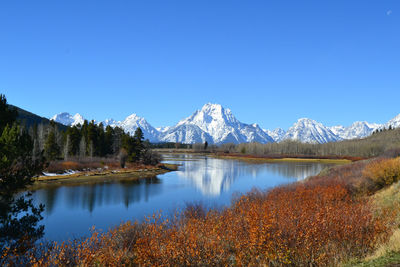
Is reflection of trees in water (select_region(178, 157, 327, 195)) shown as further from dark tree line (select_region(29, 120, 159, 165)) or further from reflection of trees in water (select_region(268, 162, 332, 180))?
dark tree line (select_region(29, 120, 159, 165))

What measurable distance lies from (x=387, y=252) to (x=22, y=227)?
1646 cm

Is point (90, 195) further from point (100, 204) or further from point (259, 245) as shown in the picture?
point (259, 245)

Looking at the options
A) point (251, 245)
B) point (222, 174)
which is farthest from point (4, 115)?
point (222, 174)

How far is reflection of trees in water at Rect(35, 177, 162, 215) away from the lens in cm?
3709

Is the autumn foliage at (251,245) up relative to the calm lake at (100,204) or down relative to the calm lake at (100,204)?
up

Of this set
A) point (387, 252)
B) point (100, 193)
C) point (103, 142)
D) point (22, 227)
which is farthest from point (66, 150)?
point (387, 252)

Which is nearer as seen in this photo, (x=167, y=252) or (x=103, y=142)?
(x=167, y=252)

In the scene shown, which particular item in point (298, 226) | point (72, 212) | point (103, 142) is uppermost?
point (103, 142)

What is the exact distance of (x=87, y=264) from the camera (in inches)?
460

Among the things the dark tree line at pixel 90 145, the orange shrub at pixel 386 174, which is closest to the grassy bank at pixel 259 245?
the orange shrub at pixel 386 174

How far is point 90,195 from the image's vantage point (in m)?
43.5

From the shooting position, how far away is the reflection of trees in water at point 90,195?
37088 millimetres

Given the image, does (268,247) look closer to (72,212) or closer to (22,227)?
(22,227)

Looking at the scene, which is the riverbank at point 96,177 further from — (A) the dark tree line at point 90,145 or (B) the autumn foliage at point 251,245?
(B) the autumn foliage at point 251,245
